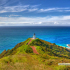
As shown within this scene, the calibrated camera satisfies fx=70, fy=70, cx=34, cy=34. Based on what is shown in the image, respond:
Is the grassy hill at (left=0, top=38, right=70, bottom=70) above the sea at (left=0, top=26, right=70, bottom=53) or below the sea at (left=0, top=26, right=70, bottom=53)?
above

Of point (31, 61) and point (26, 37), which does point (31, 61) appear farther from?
point (26, 37)

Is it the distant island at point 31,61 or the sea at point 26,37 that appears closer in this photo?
the distant island at point 31,61

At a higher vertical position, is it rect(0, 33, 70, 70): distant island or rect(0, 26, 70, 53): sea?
rect(0, 33, 70, 70): distant island

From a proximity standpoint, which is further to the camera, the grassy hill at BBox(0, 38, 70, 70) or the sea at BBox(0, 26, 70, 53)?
the sea at BBox(0, 26, 70, 53)

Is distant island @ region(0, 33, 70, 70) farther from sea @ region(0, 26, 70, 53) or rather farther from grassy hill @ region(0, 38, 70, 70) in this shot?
sea @ region(0, 26, 70, 53)

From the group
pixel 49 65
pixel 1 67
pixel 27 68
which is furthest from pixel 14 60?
pixel 49 65

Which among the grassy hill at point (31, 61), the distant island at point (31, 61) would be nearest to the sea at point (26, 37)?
the distant island at point (31, 61)

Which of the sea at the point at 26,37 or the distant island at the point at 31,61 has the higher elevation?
the distant island at the point at 31,61

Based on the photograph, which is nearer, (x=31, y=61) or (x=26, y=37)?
(x=31, y=61)

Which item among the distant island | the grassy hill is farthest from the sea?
the grassy hill

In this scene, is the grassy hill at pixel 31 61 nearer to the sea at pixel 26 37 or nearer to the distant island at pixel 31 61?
the distant island at pixel 31 61

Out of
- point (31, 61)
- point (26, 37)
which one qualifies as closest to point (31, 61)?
point (31, 61)

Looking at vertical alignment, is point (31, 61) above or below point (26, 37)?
above
